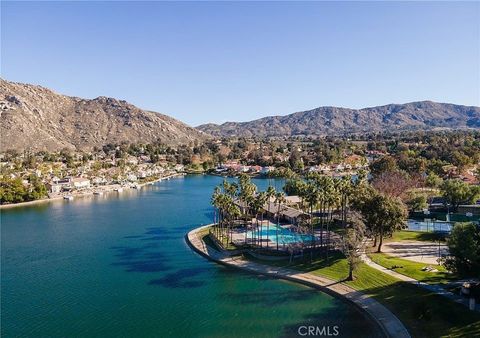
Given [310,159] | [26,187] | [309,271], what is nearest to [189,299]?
[309,271]

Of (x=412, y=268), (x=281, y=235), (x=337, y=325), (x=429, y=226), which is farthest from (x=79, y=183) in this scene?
(x=337, y=325)

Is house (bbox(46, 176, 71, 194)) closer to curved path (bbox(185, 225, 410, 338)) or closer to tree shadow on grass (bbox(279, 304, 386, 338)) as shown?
curved path (bbox(185, 225, 410, 338))

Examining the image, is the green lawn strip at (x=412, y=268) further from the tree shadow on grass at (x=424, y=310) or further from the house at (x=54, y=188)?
the house at (x=54, y=188)

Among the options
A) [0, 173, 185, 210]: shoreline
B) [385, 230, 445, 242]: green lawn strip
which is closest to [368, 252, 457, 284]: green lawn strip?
[385, 230, 445, 242]: green lawn strip

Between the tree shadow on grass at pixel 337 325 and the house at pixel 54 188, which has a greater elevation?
the house at pixel 54 188

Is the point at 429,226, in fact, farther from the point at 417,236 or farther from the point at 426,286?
the point at 426,286

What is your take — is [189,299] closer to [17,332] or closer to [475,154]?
[17,332]

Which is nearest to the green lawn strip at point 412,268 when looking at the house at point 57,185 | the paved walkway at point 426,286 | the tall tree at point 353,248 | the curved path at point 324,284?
the paved walkway at point 426,286
